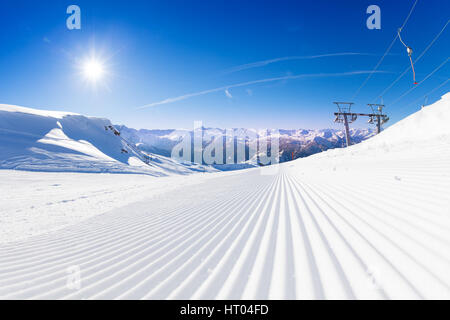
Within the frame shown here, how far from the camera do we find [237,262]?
2.10m

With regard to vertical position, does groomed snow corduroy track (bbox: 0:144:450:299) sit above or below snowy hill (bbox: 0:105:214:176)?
below

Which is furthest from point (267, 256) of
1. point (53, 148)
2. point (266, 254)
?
point (53, 148)

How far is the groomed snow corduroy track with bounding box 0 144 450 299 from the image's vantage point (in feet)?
5.28

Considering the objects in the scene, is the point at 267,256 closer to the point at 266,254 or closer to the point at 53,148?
the point at 266,254

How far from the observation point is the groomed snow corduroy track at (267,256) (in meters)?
1.61

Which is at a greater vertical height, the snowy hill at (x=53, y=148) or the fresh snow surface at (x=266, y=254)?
the snowy hill at (x=53, y=148)

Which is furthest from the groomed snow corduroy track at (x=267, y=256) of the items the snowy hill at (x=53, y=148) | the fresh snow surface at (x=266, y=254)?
the snowy hill at (x=53, y=148)

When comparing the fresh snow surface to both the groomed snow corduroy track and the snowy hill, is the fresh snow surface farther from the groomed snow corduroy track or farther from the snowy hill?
the snowy hill

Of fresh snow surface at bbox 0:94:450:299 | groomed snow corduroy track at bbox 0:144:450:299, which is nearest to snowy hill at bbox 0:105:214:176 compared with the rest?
fresh snow surface at bbox 0:94:450:299

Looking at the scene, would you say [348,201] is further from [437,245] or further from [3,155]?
[3,155]

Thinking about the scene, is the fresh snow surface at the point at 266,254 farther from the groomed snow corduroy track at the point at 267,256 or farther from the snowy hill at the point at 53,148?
the snowy hill at the point at 53,148

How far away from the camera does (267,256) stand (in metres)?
2.17
